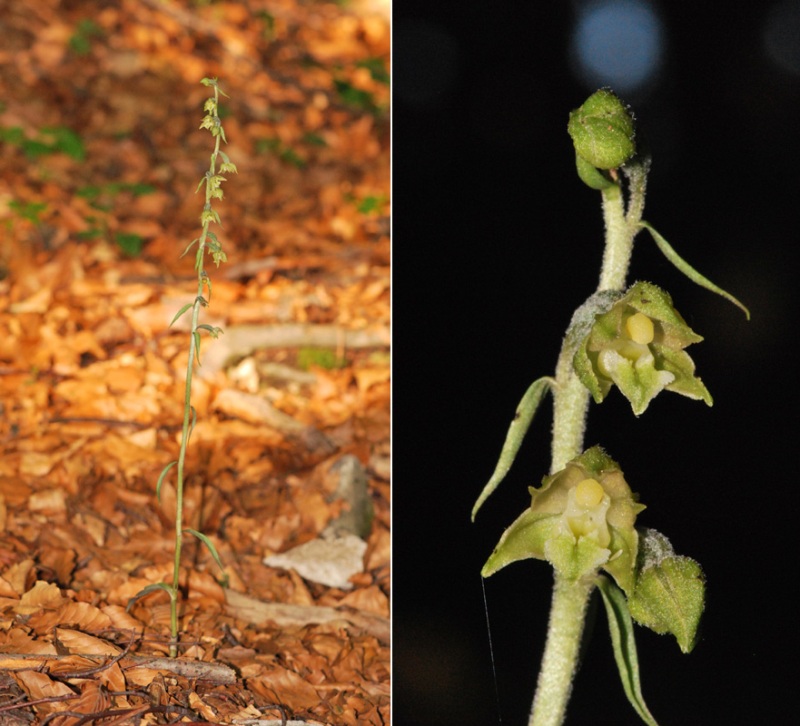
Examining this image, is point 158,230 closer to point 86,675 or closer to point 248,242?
point 248,242

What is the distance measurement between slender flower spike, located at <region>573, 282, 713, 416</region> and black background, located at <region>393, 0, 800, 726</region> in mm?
437

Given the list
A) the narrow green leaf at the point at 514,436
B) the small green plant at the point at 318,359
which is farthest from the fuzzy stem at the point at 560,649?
the small green plant at the point at 318,359

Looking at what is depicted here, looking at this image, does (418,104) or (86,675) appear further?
(418,104)

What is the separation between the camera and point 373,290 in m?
4.40

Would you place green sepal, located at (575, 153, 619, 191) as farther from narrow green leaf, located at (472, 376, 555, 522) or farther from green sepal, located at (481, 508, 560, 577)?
green sepal, located at (481, 508, 560, 577)

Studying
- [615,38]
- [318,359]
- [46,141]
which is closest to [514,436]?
[615,38]

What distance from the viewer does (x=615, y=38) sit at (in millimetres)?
2221

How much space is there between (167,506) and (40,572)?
0.54 m

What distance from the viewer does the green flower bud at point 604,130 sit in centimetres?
167

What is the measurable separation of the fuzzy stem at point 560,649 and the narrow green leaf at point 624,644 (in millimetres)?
49

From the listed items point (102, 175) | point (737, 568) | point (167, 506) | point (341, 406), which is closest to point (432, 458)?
point (737, 568)

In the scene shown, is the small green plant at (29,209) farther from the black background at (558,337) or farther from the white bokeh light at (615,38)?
the white bokeh light at (615,38)

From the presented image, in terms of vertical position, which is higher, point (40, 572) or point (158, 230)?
point (158, 230)

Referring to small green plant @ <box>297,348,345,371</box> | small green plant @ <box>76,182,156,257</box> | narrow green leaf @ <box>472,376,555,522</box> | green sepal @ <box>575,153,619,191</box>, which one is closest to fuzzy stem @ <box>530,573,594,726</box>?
narrow green leaf @ <box>472,376,555,522</box>
